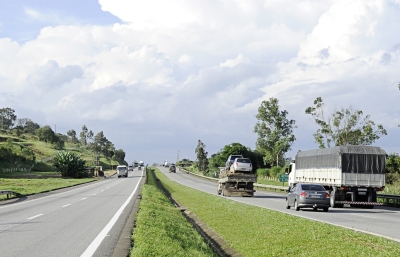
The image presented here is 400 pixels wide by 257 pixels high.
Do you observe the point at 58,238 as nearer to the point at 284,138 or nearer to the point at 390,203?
the point at 390,203

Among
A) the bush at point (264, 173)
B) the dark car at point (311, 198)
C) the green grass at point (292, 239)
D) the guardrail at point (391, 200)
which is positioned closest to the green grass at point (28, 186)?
the dark car at point (311, 198)

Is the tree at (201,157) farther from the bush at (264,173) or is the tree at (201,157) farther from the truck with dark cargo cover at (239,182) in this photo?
the truck with dark cargo cover at (239,182)

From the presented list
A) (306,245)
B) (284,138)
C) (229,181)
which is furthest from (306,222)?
(284,138)

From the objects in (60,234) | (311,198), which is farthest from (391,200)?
(60,234)

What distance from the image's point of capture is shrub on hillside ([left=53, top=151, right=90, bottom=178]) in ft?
281

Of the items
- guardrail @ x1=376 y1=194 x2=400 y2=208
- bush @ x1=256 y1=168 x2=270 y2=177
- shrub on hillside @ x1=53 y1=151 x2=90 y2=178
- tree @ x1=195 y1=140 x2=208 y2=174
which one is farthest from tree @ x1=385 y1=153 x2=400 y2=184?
tree @ x1=195 y1=140 x2=208 y2=174

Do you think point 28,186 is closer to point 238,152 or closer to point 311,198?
point 311,198

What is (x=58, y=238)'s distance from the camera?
13422 millimetres

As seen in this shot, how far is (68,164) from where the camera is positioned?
86.4 m

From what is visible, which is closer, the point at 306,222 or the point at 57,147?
the point at 306,222

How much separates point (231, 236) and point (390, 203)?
2216 cm

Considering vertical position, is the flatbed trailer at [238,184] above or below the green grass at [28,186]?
above

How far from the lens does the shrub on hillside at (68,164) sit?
85688mm

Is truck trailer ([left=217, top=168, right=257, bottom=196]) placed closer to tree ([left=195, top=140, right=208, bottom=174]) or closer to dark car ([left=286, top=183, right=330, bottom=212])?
dark car ([left=286, top=183, right=330, bottom=212])
